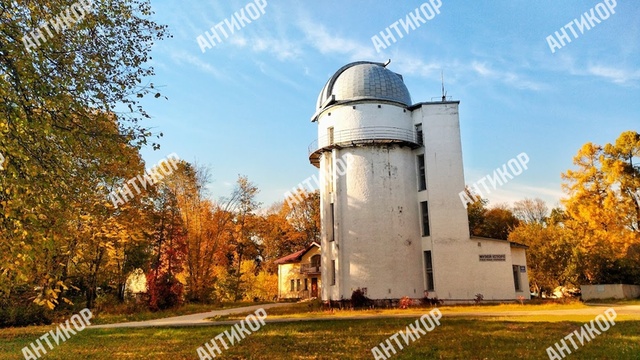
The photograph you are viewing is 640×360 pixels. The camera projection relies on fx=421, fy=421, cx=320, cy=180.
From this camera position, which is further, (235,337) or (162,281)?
(162,281)

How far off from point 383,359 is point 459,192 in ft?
63.4

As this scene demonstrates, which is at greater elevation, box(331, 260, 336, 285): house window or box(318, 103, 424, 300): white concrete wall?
box(318, 103, 424, 300): white concrete wall

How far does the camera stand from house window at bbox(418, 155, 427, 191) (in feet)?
90.4

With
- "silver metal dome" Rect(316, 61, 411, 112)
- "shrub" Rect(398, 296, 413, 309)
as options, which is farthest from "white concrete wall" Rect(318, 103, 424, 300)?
"shrub" Rect(398, 296, 413, 309)

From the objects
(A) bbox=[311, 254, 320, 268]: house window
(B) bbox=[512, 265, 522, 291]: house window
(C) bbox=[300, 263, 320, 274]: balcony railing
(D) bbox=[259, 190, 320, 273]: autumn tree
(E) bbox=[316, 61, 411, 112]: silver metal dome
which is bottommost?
(B) bbox=[512, 265, 522, 291]: house window

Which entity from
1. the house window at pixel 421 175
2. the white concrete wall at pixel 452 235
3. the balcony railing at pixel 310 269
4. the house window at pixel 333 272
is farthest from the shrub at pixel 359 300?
the balcony railing at pixel 310 269

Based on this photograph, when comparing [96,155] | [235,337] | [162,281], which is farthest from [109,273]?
[96,155]

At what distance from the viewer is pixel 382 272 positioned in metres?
25.6

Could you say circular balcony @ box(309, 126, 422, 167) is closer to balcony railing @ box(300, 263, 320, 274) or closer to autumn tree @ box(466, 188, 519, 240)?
balcony railing @ box(300, 263, 320, 274)

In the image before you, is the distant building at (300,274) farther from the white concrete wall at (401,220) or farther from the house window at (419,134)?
the house window at (419,134)

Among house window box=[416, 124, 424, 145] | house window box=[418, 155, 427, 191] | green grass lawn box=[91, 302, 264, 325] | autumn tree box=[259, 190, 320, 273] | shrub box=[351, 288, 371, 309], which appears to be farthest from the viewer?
autumn tree box=[259, 190, 320, 273]

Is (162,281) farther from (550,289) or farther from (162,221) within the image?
(550,289)

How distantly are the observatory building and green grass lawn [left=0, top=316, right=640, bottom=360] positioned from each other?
33.3ft

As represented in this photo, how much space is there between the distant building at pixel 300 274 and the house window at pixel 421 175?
48.7 feet
